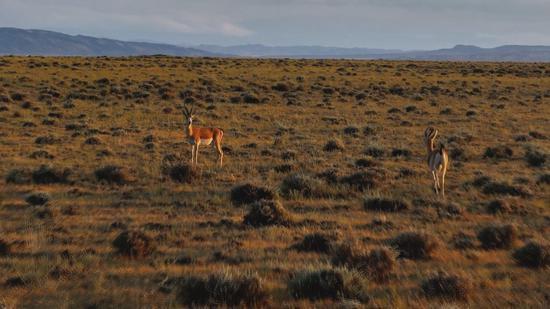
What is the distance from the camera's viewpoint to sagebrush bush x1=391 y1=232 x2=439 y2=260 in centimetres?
809

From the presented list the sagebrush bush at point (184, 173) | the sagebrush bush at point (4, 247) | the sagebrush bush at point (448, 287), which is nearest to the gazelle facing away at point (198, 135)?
the sagebrush bush at point (184, 173)

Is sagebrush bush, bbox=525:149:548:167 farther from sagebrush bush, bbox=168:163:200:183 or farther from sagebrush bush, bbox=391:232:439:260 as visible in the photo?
sagebrush bush, bbox=168:163:200:183

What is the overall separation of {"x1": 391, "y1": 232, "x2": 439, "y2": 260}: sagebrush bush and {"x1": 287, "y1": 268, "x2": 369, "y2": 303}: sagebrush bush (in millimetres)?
1736

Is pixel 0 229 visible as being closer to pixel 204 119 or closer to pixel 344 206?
pixel 344 206

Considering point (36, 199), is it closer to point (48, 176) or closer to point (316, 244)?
point (48, 176)

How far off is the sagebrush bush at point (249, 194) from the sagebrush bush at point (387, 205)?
2.21m

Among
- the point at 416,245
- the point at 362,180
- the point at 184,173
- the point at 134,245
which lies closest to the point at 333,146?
the point at 362,180

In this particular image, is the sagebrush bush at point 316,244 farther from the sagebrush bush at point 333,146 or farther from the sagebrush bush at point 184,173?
the sagebrush bush at point 333,146

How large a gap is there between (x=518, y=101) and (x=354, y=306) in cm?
3486

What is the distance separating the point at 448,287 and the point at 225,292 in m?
2.78

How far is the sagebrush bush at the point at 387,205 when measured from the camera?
1111cm

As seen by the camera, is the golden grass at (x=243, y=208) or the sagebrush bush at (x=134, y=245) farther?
the sagebrush bush at (x=134, y=245)

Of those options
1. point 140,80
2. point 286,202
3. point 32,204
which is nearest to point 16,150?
point 32,204

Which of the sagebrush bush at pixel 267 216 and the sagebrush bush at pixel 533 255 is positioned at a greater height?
the sagebrush bush at pixel 533 255
